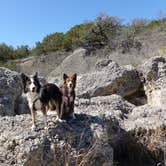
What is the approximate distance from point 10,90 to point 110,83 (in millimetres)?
3574

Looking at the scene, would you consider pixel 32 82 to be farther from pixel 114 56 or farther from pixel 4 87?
pixel 114 56

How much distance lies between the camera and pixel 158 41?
25406mm

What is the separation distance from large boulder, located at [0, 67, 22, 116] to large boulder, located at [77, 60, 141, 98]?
8.91ft

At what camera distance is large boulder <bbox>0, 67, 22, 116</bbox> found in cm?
874

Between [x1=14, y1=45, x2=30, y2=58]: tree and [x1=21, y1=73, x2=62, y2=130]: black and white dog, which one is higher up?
[x1=14, y1=45, x2=30, y2=58]: tree

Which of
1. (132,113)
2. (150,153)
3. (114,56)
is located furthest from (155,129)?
(114,56)

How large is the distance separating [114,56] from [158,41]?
534 centimetres

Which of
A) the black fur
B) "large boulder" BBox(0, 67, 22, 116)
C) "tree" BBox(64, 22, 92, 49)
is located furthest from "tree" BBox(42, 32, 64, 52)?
the black fur

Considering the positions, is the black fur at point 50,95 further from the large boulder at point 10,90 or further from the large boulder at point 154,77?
the large boulder at point 154,77

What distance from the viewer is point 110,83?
468 inches

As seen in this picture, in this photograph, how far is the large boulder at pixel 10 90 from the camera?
874 cm

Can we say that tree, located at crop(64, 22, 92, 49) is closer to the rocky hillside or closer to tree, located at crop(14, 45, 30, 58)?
tree, located at crop(14, 45, 30, 58)

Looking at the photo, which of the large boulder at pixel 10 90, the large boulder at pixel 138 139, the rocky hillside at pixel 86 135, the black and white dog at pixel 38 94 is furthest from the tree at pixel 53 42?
the black and white dog at pixel 38 94

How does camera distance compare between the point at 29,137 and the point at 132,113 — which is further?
the point at 132,113
